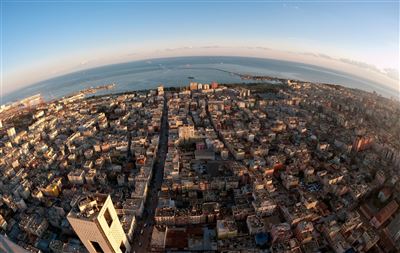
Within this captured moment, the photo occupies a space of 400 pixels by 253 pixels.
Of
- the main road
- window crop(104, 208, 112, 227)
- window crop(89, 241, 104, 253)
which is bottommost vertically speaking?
the main road

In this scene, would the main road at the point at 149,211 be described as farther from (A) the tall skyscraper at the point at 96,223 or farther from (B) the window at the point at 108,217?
(B) the window at the point at 108,217

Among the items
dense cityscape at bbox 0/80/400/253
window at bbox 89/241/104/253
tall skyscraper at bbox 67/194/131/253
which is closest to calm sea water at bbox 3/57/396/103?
dense cityscape at bbox 0/80/400/253

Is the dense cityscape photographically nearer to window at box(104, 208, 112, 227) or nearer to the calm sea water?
window at box(104, 208, 112, 227)

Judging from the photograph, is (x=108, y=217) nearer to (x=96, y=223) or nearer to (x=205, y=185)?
(x=96, y=223)

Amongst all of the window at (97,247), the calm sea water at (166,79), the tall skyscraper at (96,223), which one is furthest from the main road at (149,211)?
the calm sea water at (166,79)

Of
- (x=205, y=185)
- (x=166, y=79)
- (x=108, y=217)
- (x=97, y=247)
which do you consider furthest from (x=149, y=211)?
(x=166, y=79)
